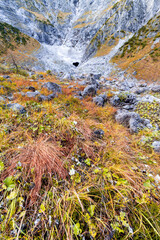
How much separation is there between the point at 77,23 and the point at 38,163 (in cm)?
8585

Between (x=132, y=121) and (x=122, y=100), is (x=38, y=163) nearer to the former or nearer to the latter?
(x=132, y=121)

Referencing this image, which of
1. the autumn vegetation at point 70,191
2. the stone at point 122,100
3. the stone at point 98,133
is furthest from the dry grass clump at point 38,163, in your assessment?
the stone at point 122,100

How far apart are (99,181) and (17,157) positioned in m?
1.37

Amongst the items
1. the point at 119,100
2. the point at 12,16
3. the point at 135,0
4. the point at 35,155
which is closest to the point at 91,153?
the point at 35,155

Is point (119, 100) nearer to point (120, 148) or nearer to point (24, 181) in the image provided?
point (120, 148)

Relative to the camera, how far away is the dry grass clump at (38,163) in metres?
1.34

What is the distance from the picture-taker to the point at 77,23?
198ft

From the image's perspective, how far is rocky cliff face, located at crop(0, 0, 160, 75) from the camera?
3319 centimetres

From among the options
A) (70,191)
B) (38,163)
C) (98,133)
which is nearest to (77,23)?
(98,133)

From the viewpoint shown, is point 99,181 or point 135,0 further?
point 135,0

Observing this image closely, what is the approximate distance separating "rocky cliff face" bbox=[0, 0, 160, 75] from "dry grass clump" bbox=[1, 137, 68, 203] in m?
25.7

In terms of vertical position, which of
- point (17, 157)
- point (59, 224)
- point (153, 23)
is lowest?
point (59, 224)

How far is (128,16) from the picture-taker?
113ft

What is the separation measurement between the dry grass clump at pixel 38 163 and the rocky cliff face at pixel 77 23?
1013 inches
